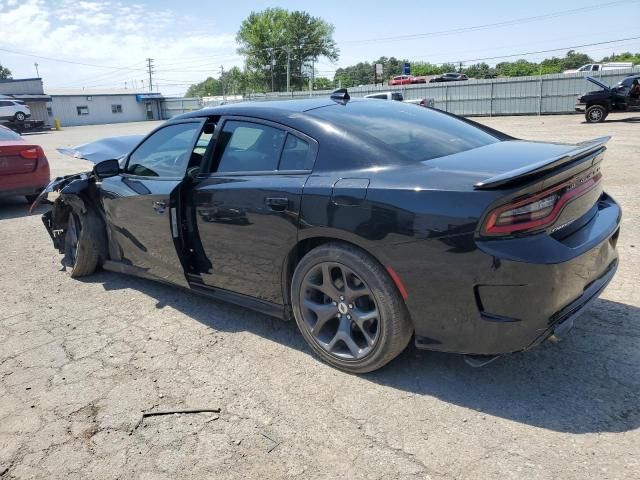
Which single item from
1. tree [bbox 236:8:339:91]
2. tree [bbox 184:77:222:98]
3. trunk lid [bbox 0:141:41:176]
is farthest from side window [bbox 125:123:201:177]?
tree [bbox 184:77:222:98]

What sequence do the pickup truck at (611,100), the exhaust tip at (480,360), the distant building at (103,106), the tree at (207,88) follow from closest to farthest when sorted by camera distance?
the exhaust tip at (480,360)
the pickup truck at (611,100)
the distant building at (103,106)
the tree at (207,88)

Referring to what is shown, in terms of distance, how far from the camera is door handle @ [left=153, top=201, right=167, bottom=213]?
12.4ft

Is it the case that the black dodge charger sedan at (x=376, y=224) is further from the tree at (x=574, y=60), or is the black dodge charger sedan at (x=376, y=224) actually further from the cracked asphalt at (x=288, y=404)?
the tree at (x=574, y=60)

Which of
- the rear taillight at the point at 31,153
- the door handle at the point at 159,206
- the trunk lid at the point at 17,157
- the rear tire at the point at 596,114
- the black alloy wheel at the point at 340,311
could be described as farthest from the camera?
the rear tire at the point at 596,114

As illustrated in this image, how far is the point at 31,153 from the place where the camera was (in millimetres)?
8242

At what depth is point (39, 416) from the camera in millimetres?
2803

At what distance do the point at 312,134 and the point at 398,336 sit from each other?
1291mm

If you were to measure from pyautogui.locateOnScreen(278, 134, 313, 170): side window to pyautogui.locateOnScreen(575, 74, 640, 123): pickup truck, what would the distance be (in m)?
17.7

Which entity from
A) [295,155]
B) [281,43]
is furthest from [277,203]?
[281,43]

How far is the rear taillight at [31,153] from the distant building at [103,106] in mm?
53347

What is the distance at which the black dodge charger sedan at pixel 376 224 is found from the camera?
2.36 m

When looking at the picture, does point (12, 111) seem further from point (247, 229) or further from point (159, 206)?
point (247, 229)

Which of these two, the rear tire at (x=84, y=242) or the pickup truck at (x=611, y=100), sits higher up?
the pickup truck at (x=611, y=100)

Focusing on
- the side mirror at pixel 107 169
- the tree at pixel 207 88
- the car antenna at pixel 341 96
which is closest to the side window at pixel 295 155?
the car antenna at pixel 341 96
